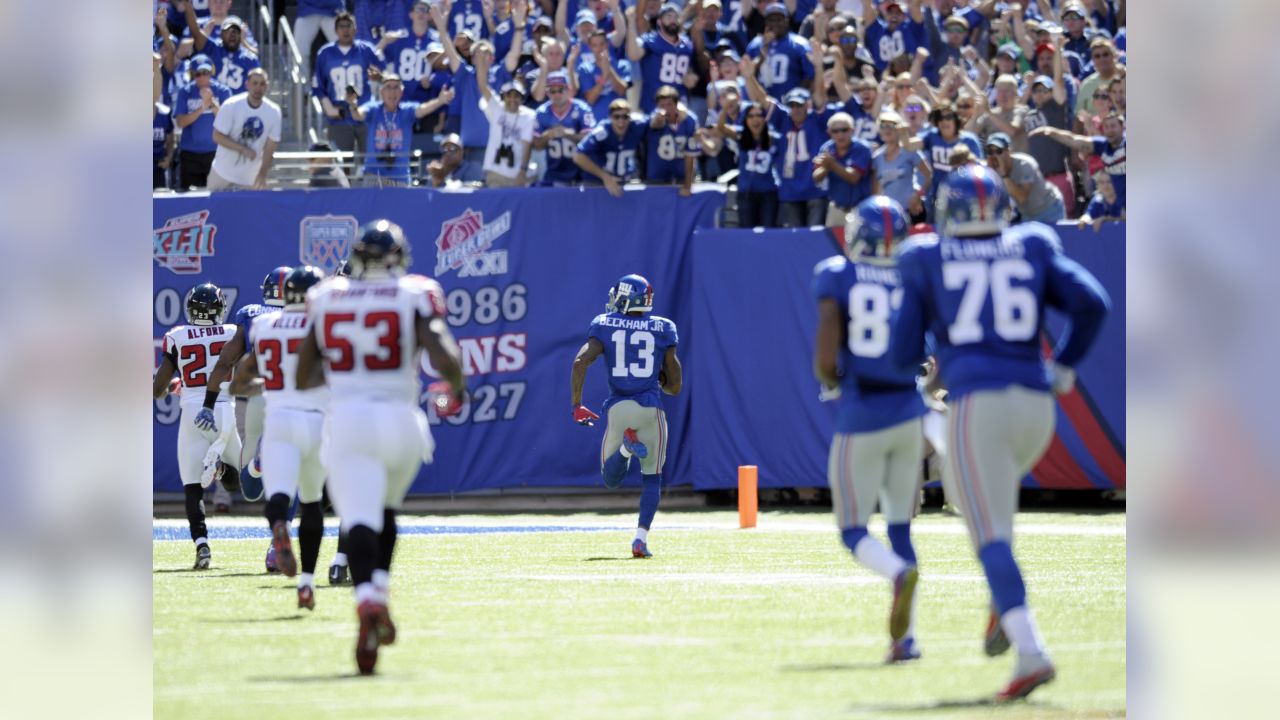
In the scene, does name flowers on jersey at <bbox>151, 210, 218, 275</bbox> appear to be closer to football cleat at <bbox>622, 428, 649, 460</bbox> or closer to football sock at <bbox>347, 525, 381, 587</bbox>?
football cleat at <bbox>622, 428, 649, 460</bbox>

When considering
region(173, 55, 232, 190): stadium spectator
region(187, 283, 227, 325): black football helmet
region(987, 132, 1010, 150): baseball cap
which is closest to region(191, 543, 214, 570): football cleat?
region(187, 283, 227, 325): black football helmet

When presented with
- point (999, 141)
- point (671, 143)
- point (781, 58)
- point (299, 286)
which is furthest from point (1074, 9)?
point (299, 286)

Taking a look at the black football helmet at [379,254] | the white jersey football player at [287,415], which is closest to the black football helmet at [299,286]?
the white jersey football player at [287,415]

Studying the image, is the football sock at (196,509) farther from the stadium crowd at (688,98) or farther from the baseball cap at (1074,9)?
the baseball cap at (1074,9)

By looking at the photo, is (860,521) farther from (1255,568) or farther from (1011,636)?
(1255,568)

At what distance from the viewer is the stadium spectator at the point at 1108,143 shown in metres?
18.1

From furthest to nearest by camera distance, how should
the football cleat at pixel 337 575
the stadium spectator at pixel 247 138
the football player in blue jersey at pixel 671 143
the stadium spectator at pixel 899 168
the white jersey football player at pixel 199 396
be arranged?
the stadium spectator at pixel 247 138 < the football player in blue jersey at pixel 671 143 < the stadium spectator at pixel 899 168 < the white jersey football player at pixel 199 396 < the football cleat at pixel 337 575

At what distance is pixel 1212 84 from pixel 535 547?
9.60 metres

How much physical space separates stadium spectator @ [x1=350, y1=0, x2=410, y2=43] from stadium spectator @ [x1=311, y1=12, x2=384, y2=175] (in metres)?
1.10

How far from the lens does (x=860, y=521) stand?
8938 mm

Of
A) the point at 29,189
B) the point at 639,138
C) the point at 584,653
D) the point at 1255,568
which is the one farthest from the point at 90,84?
the point at 639,138

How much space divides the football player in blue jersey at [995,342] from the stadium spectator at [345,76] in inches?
515

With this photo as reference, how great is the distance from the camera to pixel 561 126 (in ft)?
63.3

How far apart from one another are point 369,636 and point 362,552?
15.4 inches
